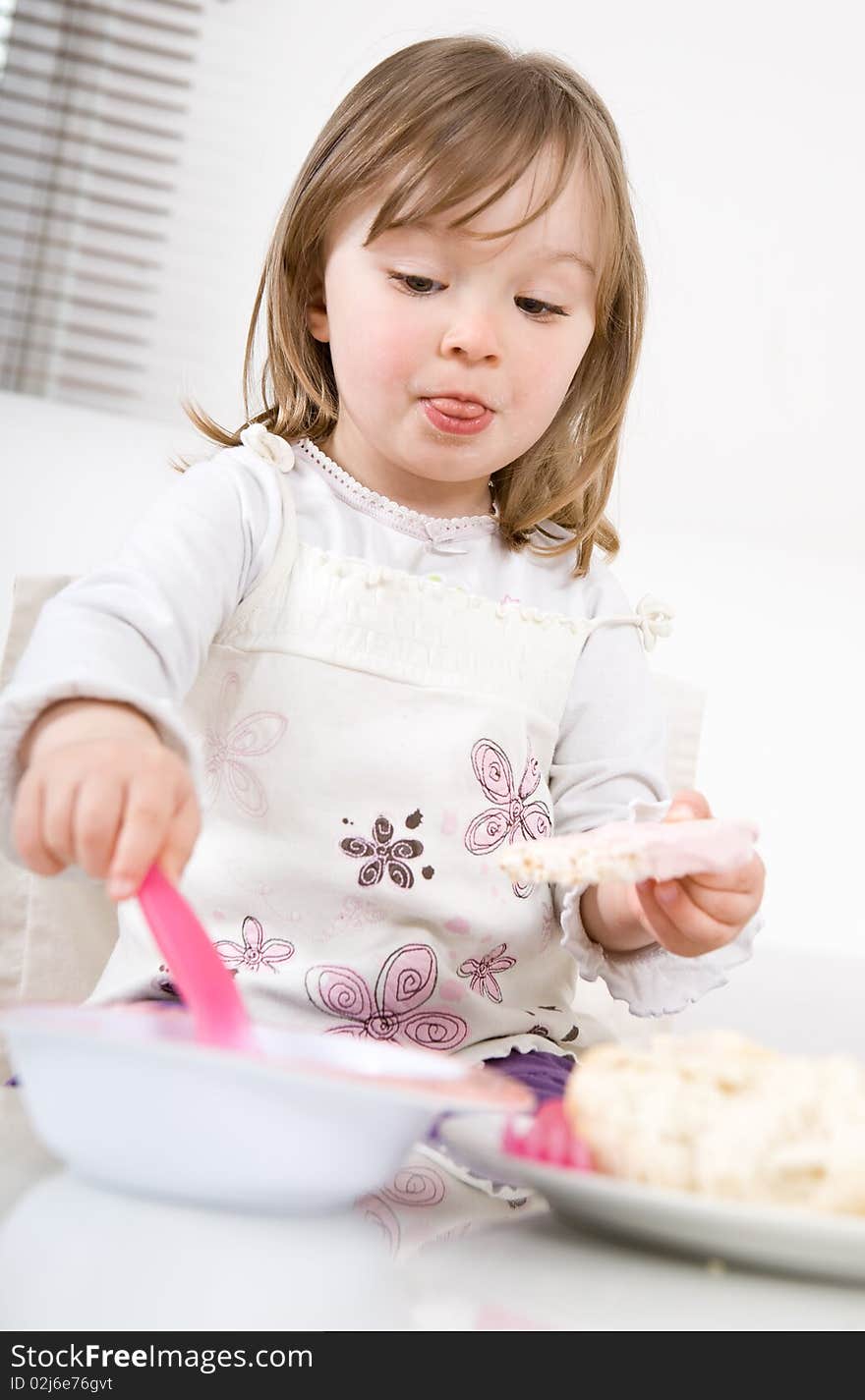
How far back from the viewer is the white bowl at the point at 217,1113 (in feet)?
1.25

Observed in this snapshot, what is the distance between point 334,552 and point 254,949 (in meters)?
0.25

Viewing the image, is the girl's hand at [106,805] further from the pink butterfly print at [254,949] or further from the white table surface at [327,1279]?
the pink butterfly print at [254,949]

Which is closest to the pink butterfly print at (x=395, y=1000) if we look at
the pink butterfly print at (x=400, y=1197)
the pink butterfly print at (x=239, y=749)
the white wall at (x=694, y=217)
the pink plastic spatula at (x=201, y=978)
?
the pink butterfly print at (x=239, y=749)

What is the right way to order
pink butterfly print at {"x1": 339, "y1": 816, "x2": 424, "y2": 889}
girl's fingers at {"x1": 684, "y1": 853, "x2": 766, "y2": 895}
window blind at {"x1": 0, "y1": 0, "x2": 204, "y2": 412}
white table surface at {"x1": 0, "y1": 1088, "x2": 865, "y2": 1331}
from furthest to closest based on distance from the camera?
window blind at {"x1": 0, "y1": 0, "x2": 204, "y2": 412}, pink butterfly print at {"x1": 339, "y1": 816, "x2": 424, "y2": 889}, girl's fingers at {"x1": 684, "y1": 853, "x2": 766, "y2": 895}, white table surface at {"x1": 0, "y1": 1088, "x2": 865, "y2": 1331}

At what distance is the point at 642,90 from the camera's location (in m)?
2.27

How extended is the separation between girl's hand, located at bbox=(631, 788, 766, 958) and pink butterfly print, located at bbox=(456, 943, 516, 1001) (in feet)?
0.39

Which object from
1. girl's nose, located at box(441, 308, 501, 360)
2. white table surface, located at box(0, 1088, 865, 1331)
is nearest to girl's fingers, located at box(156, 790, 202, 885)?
white table surface, located at box(0, 1088, 865, 1331)

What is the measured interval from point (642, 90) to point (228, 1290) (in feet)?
7.39

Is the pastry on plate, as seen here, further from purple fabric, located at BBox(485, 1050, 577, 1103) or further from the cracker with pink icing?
purple fabric, located at BBox(485, 1050, 577, 1103)

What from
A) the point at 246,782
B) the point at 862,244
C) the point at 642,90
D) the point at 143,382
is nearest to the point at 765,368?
the point at 862,244

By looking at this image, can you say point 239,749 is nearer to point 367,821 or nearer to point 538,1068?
point 367,821

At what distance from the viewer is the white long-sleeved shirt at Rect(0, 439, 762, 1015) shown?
25.5 inches

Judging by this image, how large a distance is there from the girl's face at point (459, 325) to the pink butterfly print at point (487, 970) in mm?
312

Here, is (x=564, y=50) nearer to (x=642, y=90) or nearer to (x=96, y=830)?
(x=642, y=90)
